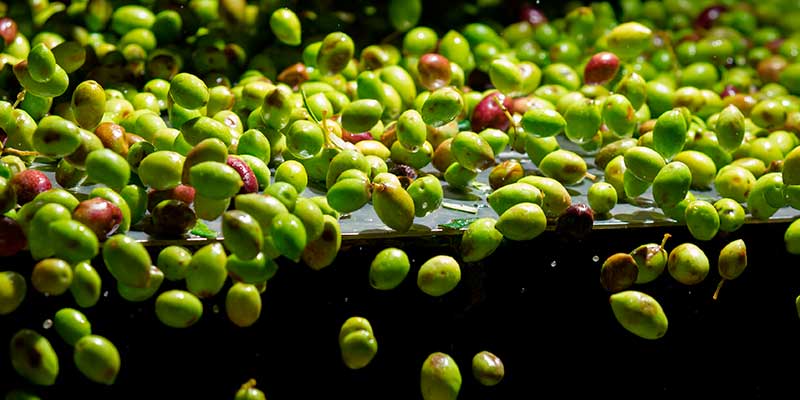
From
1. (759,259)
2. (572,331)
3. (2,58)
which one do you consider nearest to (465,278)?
(572,331)

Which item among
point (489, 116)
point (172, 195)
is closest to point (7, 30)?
point (172, 195)

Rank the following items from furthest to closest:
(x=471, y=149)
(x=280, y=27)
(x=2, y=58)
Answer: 1. (x=280, y=27)
2. (x=2, y=58)
3. (x=471, y=149)

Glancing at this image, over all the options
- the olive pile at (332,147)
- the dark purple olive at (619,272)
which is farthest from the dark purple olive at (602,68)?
the dark purple olive at (619,272)

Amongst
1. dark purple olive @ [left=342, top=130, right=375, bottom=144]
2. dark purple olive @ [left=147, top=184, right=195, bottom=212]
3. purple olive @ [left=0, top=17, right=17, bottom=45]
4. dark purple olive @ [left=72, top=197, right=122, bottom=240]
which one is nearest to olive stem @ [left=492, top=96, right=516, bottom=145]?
dark purple olive @ [left=342, top=130, right=375, bottom=144]

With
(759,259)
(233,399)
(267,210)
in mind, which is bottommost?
(233,399)

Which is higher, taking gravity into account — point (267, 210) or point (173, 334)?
point (267, 210)

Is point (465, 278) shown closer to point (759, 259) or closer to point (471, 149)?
A: point (471, 149)

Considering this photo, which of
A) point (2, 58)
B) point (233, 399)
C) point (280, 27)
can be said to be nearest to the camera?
point (233, 399)
